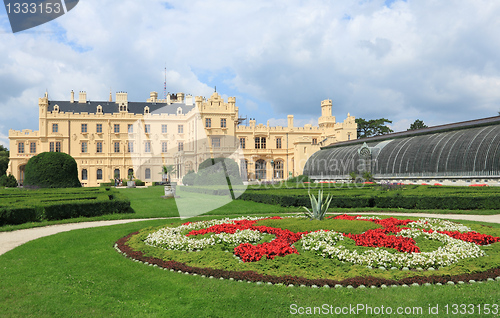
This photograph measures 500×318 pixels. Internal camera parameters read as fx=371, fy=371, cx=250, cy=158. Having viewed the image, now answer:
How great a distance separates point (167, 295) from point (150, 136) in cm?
5657

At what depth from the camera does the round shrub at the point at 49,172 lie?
28688 mm

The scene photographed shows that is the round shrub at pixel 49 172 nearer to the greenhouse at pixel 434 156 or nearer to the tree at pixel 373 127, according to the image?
the greenhouse at pixel 434 156

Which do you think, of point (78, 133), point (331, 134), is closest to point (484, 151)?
point (331, 134)

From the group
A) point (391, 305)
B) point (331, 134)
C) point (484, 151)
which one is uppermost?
point (331, 134)

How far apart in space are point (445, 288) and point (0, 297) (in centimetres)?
680

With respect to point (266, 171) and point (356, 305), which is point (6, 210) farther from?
point (266, 171)

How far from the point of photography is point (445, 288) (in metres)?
5.68

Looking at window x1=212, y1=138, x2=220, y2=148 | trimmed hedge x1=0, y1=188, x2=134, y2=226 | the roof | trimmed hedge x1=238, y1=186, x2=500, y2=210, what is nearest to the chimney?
the roof

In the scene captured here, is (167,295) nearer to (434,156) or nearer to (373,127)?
(434,156)

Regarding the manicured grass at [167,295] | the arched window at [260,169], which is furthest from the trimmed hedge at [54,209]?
the arched window at [260,169]

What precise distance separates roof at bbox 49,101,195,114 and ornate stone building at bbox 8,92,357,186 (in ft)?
0.47

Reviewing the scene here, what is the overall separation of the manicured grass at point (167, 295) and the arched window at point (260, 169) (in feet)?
168

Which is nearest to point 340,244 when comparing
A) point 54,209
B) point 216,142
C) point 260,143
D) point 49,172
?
point 54,209

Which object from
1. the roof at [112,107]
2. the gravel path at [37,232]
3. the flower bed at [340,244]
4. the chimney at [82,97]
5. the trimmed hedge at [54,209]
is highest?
the chimney at [82,97]
